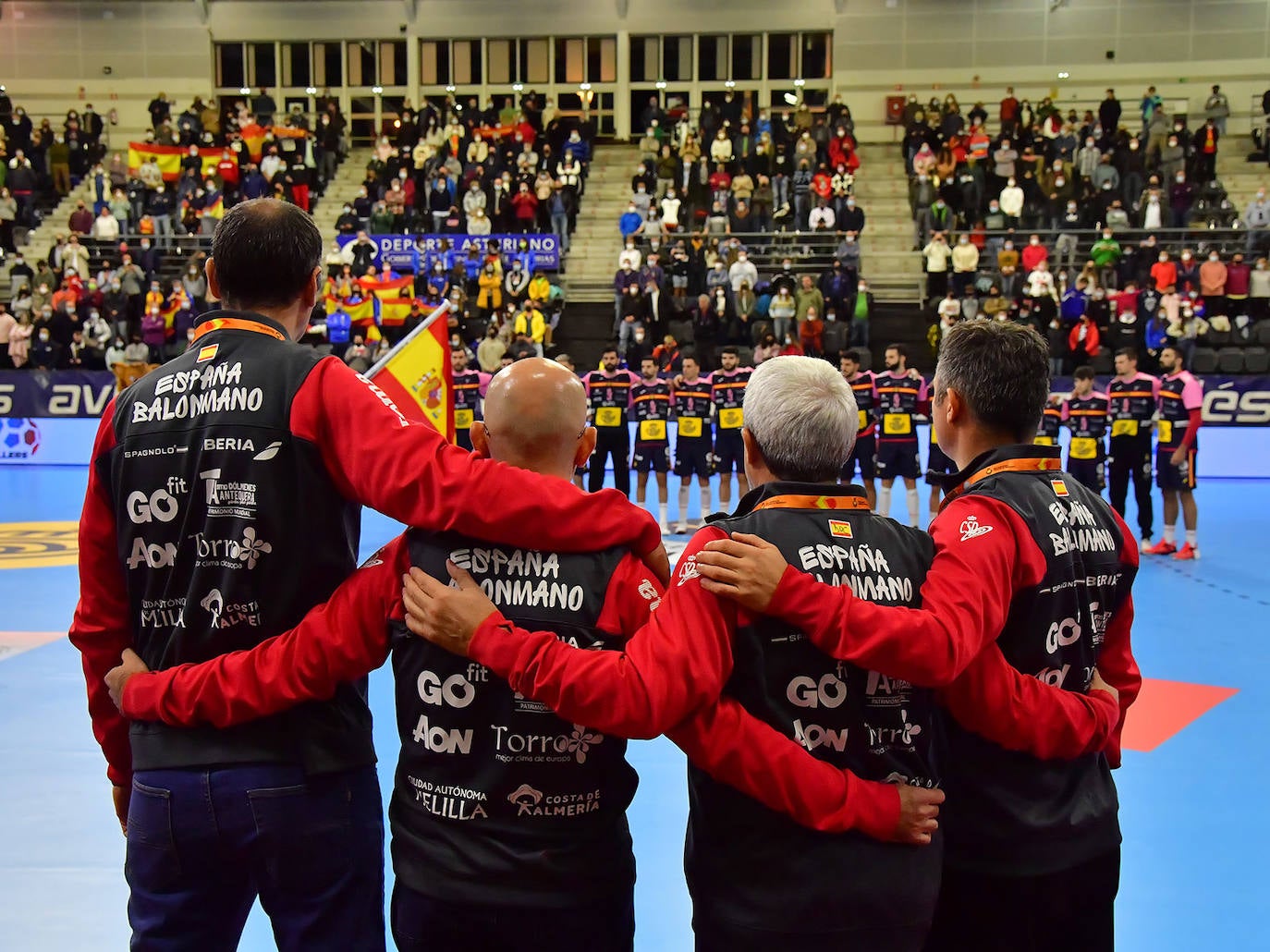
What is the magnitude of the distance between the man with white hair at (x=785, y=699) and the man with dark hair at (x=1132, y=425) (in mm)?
9798

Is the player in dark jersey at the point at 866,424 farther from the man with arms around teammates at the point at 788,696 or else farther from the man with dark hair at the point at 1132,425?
the man with arms around teammates at the point at 788,696

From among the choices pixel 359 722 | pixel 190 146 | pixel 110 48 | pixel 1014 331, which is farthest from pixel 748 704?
pixel 110 48

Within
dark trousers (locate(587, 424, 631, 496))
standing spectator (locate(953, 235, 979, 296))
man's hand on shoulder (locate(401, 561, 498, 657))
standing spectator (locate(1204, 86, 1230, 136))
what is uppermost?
standing spectator (locate(1204, 86, 1230, 136))

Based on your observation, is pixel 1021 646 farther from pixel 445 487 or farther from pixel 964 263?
pixel 964 263

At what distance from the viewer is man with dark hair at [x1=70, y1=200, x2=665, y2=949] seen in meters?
2.31

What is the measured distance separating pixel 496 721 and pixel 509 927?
39cm

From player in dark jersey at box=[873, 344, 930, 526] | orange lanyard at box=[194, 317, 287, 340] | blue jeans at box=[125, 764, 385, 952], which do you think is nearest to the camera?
blue jeans at box=[125, 764, 385, 952]

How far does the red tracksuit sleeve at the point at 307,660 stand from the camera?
7.52 ft

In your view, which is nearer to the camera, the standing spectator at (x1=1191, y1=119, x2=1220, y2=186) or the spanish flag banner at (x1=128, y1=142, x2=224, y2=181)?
the standing spectator at (x1=1191, y1=119, x2=1220, y2=186)

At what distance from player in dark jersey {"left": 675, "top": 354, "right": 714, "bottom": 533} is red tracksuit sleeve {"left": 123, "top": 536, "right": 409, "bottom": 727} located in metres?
10.8

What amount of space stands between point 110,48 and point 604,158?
47.8 ft

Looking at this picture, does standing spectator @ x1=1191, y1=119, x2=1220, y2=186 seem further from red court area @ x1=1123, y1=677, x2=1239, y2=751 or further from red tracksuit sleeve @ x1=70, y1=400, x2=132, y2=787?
red tracksuit sleeve @ x1=70, y1=400, x2=132, y2=787

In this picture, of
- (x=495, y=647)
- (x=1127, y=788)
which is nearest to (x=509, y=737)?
(x=495, y=647)

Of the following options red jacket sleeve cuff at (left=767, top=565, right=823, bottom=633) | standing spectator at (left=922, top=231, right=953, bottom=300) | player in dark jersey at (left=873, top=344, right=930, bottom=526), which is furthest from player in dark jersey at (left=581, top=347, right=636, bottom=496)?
red jacket sleeve cuff at (left=767, top=565, right=823, bottom=633)
